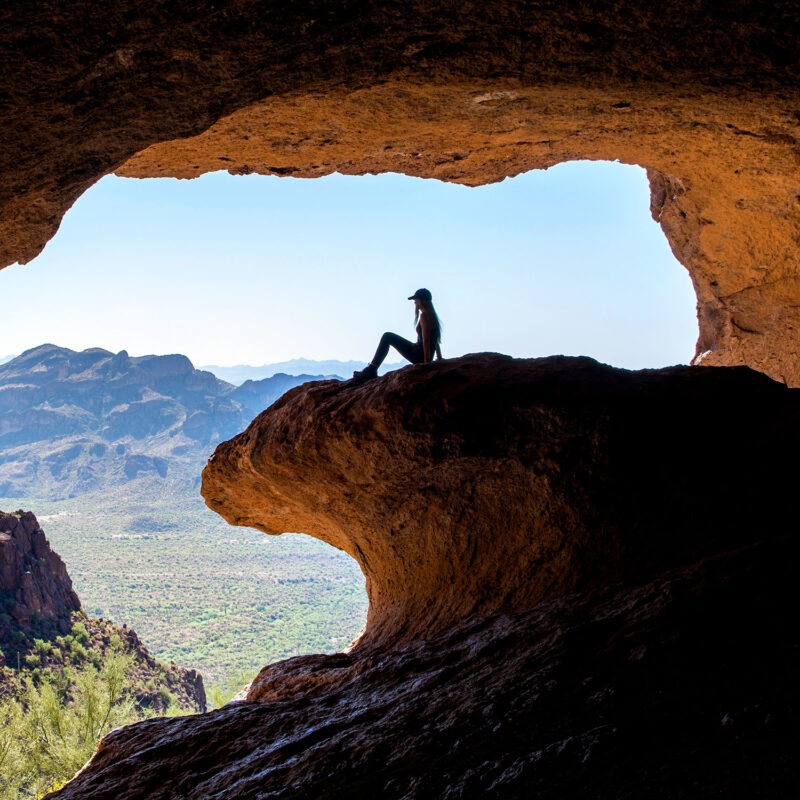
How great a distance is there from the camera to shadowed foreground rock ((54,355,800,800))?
305cm

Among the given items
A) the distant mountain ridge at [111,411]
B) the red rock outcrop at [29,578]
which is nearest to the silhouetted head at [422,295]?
the red rock outcrop at [29,578]

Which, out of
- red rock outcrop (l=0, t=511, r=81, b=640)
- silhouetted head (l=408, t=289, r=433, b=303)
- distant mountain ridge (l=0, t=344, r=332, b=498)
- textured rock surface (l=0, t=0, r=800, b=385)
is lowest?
red rock outcrop (l=0, t=511, r=81, b=640)

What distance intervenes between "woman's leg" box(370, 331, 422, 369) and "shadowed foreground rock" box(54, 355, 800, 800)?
96cm

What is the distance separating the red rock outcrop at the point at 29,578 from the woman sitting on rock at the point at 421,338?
113ft

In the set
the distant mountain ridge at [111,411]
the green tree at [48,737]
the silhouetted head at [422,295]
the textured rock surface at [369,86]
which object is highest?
the distant mountain ridge at [111,411]

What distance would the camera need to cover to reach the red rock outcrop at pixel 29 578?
37625 millimetres

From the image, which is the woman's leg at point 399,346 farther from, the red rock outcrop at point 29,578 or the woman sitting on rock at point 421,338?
the red rock outcrop at point 29,578

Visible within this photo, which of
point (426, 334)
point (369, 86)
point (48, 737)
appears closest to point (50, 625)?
point (48, 737)

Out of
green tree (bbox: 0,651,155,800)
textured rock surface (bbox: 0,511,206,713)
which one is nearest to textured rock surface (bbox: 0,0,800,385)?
green tree (bbox: 0,651,155,800)

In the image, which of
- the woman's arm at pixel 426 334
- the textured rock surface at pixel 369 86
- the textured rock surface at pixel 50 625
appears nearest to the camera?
the textured rock surface at pixel 369 86

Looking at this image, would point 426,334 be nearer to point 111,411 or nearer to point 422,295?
point 422,295

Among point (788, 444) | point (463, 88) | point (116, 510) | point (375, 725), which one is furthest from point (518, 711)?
point (116, 510)

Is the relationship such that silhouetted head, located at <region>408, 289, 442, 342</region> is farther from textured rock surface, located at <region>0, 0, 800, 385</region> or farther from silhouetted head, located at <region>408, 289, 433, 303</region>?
textured rock surface, located at <region>0, 0, 800, 385</region>

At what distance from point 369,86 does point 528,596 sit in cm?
423
